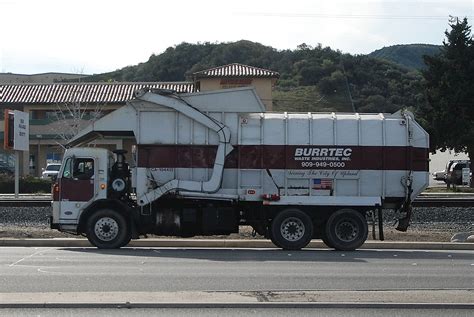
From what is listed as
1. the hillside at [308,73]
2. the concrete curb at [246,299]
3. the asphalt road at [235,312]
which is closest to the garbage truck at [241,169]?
the concrete curb at [246,299]

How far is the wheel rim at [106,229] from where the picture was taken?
1684cm

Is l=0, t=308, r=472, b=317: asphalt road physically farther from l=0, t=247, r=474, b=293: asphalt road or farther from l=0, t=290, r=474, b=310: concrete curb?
l=0, t=247, r=474, b=293: asphalt road

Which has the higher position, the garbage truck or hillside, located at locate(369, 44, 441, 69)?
hillside, located at locate(369, 44, 441, 69)

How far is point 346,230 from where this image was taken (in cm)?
1711

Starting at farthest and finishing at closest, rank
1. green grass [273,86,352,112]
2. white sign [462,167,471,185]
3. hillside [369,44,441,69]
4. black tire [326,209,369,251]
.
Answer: hillside [369,44,441,69], green grass [273,86,352,112], white sign [462,167,471,185], black tire [326,209,369,251]

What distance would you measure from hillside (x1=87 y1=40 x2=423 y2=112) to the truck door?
62.5 meters

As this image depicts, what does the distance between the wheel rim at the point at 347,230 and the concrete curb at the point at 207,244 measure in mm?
1213

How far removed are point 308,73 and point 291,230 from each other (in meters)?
84.2

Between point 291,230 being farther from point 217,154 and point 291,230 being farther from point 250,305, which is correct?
point 250,305

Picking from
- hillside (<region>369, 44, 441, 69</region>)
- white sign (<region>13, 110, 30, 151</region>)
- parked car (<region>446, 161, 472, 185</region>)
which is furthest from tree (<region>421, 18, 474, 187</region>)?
hillside (<region>369, 44, 441, 69</region>)

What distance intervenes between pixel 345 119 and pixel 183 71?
85233 mm

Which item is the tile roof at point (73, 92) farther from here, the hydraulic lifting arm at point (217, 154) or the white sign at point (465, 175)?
the hydraulic lifting arm at point (217, 154)

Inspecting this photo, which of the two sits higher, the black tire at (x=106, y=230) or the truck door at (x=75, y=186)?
the truck door at (x=75, y=186)

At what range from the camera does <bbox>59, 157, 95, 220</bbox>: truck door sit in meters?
17.1
